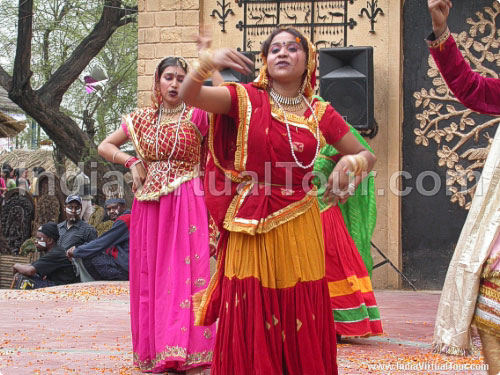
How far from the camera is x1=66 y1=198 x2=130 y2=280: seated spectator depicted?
1000cm

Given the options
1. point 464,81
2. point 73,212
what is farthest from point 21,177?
point 464,81

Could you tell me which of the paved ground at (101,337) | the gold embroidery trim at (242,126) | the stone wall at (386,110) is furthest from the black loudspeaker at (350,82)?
the gold embroidery trim at (242,126)

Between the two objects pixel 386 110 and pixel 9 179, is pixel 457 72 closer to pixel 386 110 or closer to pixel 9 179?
pixel 386 110

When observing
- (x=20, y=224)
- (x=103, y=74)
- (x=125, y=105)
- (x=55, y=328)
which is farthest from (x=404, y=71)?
(x=125, y=105)

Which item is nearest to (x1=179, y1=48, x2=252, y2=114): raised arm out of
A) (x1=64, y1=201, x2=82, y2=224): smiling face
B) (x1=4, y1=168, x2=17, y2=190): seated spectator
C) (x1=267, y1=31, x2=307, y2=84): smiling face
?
(x1=267, y1=31, x2=307, y2=84): smiling face

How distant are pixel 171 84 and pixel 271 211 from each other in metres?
1.80

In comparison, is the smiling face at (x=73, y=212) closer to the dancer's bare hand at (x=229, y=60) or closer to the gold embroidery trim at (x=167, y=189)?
the gold embroidery trim at (x=167, y=189)

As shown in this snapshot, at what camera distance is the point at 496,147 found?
3746mm

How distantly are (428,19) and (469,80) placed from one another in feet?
21.2

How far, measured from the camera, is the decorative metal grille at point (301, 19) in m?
10.2

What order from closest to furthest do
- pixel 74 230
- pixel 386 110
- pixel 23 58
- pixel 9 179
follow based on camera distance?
pixel 386 110
pixel 74 230
pixel 23 58
pixel 9 179

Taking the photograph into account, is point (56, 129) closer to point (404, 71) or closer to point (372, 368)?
point (404, 71)

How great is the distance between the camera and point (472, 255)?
373cm

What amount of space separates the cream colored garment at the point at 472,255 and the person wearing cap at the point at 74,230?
786cm
